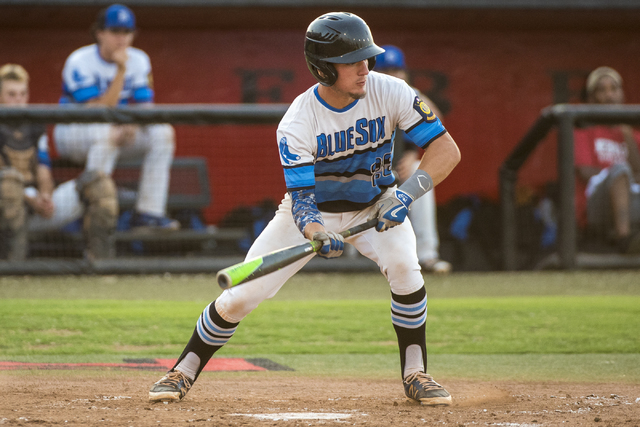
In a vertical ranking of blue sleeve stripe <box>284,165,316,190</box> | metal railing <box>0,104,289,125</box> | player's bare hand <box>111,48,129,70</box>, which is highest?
player's bare hand <box>111,48,129,70</box>

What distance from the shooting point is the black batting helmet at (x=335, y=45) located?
3494mm

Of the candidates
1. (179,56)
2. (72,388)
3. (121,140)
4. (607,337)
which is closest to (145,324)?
(72,388)

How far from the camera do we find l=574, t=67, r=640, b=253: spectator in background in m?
7.38

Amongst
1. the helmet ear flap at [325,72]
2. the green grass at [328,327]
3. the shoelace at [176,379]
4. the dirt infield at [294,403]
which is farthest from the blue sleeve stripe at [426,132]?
the green grass at [328,327]

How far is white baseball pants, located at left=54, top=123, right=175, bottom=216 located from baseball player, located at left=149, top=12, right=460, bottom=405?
3.52 meters

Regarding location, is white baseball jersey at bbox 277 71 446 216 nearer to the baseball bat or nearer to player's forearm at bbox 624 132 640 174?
the baseball bat

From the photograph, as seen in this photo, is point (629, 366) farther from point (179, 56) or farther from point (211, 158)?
point (179, 56)

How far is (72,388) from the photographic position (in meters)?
3.73

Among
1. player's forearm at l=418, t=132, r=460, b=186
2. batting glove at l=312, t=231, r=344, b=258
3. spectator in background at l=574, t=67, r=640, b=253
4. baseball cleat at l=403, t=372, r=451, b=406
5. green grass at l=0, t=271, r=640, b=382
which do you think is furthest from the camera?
spectator in background at l=574, t=67, r=640, b=253

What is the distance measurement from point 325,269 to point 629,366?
345 cm

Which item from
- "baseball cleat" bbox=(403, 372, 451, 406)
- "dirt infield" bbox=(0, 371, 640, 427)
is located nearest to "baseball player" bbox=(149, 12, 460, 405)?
"baseball cleat" bbox=(403, 372, 451, 406)

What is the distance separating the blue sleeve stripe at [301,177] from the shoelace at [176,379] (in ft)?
3.03

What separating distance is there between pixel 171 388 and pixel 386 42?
6313 mm

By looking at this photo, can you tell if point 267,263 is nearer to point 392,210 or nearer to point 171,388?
point 392,210
